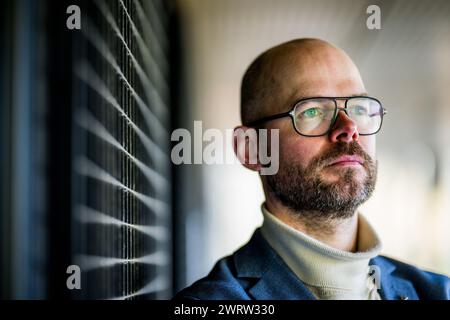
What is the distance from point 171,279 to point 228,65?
1.22 ft

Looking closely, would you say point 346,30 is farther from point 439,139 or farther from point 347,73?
point 439,139

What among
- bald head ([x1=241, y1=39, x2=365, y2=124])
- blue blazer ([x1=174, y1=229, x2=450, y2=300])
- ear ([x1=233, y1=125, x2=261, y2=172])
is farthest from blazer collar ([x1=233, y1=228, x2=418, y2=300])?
bald head ([x1=241, y1=39, x2=365, y2=124])

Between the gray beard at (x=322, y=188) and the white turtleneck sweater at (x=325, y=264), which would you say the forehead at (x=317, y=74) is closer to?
the gray beard at (x=322, y=188)

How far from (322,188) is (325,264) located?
119 millimetres

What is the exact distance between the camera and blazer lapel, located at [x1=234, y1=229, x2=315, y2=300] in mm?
886

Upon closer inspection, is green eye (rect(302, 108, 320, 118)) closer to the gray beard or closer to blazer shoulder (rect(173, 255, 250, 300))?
the gray beard

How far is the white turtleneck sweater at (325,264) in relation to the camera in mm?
884

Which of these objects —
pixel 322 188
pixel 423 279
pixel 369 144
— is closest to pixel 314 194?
pixel 322 188

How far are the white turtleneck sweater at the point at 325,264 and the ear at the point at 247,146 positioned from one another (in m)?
0.10

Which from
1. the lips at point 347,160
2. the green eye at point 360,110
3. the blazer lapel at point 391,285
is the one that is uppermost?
the green eye at point 360,110

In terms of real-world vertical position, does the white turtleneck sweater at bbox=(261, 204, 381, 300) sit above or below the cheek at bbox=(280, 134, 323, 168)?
below

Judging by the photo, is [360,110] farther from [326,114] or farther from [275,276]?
[275,276]

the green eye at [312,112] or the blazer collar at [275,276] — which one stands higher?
the green eye at [312,112]

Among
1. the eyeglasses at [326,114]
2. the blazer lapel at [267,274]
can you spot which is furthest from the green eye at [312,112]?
the blazer lapel at [267,274]
